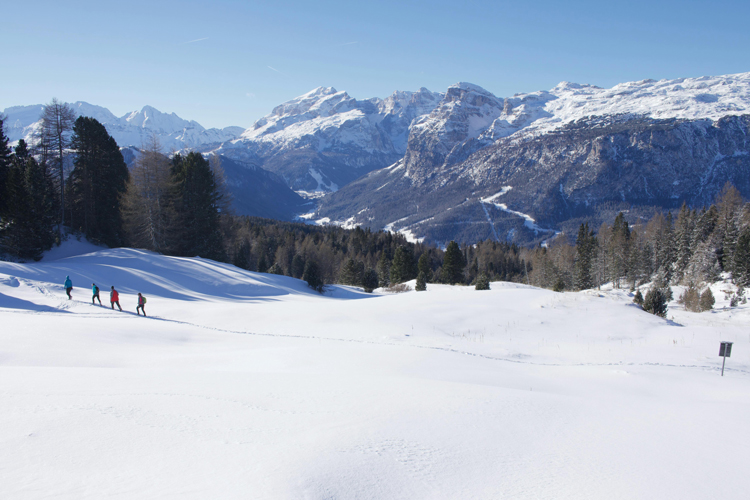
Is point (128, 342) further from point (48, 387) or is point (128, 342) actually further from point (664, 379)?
point (664, 379)

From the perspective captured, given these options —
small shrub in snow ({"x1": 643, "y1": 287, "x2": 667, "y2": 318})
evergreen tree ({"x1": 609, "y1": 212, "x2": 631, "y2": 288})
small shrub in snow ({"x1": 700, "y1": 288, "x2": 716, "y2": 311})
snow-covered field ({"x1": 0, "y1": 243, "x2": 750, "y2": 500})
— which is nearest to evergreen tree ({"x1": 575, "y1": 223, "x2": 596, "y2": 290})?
evergreen tree ({"x1": 609, "y1": 212, "x2": 631, "y2": 288})

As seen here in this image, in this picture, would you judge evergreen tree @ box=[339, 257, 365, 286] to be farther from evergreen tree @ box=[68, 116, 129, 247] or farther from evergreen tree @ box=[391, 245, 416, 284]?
evergreen tree @ box=[68, 116, 129, 247]

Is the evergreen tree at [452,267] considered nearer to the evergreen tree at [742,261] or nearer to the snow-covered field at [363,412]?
the evergreen tree at [742,261]

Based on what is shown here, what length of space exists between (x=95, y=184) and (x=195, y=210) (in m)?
11.0

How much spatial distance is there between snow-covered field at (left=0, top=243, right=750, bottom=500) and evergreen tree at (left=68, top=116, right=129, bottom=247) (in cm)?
3147

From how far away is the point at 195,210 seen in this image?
43.3 m

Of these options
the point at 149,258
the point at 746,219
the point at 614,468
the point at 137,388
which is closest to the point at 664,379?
the point at 614,468

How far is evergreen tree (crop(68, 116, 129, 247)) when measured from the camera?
41.1 m

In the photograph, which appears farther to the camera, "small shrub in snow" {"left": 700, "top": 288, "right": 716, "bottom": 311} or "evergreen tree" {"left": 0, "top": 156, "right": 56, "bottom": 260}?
"small shrub in snow" {"left": 700, "top": 288, "right": 716, "bottom": 311}

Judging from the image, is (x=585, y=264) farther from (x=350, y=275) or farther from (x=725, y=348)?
(x=725, y=348)

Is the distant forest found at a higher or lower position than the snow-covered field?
higher

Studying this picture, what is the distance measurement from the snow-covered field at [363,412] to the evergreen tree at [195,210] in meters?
27.6

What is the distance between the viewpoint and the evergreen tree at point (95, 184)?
41125 millimetres

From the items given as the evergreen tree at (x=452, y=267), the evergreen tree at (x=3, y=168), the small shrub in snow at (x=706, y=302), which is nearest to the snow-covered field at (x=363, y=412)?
the evergreen tree at (x=3, y=168)
